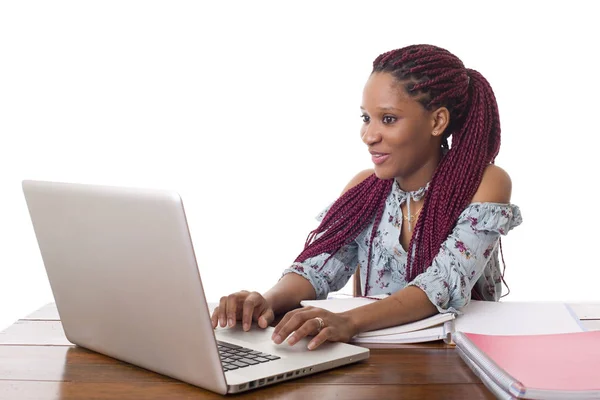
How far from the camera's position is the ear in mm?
1847

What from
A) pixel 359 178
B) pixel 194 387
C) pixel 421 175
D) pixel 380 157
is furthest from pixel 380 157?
pixel 194 387

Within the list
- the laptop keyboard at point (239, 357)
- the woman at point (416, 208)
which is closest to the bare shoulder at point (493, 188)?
the woman at point (416, 208)

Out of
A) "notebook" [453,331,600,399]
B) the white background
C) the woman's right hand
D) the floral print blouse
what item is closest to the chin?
the floral print blouse

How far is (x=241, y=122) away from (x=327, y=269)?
2.41 meters

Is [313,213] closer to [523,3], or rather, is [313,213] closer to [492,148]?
[523,3]

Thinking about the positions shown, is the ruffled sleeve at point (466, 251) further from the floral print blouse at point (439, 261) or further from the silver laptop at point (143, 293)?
the silver laptop at point (143, 293)

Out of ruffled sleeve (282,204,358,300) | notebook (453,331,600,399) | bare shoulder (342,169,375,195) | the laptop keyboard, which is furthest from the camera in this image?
bare shoulder (342,169,375,195)

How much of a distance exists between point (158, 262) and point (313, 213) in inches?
128

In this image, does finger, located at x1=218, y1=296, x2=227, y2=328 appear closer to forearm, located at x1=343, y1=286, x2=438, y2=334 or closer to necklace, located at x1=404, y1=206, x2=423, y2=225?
forearm, located at x1=343, y1=286, x2=438, y2=334

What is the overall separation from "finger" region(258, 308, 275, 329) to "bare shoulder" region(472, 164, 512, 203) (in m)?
0.53

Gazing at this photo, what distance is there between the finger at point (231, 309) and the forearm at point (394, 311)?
0.20 meters

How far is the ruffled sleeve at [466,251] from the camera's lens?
5.41 feet

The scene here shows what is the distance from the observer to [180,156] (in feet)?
14.1

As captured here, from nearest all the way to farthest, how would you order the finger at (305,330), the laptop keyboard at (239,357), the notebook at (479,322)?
1. the laptop keyboard at (239,357)
2. the finger at (305,330)
3. the notebook at (479,322)
